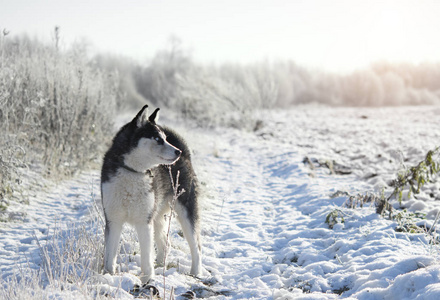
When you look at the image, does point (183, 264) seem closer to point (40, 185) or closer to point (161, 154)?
point (161, 154)

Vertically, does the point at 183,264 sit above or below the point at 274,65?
below

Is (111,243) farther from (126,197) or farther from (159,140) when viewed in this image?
(159,140)

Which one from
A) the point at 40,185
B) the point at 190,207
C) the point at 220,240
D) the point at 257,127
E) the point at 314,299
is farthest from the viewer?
the point at 257,127

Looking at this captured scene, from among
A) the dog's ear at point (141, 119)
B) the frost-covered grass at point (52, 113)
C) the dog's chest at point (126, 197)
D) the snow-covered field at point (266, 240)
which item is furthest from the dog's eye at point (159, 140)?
the frost-covered grass at point (52, 113)

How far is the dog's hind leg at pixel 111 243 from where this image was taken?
4.07m

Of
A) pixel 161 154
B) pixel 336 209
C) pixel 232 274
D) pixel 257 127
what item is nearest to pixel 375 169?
pixel 336 209

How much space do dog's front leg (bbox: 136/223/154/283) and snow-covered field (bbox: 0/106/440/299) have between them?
142 millimetres

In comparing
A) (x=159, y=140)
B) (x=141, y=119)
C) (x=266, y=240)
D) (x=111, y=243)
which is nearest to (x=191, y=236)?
(x=111, y=243)

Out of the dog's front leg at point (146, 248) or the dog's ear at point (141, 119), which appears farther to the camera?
the dog's ear at point (141, 119)

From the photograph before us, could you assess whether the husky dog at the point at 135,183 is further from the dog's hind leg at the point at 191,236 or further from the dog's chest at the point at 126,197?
the dog's hind leg at the point at 191,236

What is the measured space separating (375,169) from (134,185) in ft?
26.2

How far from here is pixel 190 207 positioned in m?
4.75

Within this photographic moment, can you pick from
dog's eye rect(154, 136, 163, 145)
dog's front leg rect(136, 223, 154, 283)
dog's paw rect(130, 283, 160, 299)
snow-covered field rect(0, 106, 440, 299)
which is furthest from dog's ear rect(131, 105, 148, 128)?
dog's paw rect(130, 283, 160, 299)

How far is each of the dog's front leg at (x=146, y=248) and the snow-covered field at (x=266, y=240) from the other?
14 centimetres
